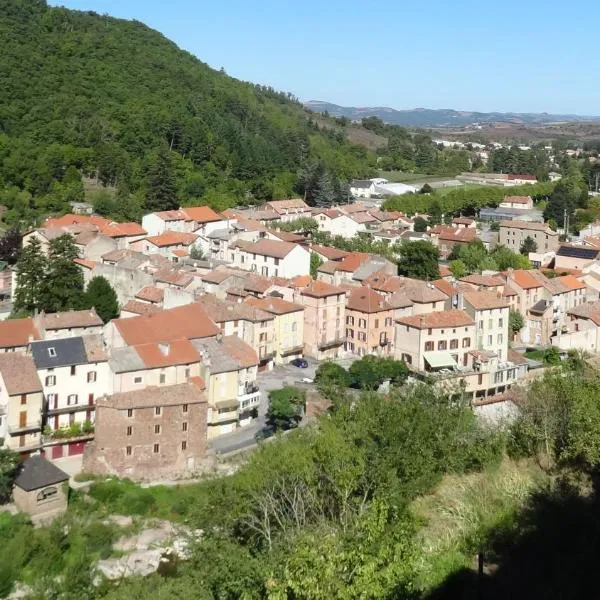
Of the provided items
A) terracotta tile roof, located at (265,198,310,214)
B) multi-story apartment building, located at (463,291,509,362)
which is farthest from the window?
terracotta tile roof, located at (265,198,310,214)

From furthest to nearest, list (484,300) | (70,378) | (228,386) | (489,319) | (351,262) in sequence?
(351,262) < (484,300) < (489,319) < (228,386) < (70,378)

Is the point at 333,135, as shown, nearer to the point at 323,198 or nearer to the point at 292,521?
the point at 323,198

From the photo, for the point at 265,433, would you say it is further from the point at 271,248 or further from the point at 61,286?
the point at 271,248

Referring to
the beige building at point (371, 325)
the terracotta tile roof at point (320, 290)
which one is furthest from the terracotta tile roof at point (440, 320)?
the terracotta tile roof at point (320, 290)

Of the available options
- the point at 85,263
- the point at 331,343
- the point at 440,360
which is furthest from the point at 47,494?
the point at 85,263

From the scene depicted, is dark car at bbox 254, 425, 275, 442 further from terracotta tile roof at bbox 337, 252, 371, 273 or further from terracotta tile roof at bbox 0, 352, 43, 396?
terracotta tile roof at bbox 337, 252, 371, 273

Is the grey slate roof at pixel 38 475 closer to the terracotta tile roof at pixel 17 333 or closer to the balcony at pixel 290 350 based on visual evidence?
the terracotta tile roof at pixel 17 333

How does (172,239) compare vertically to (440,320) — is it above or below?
above
